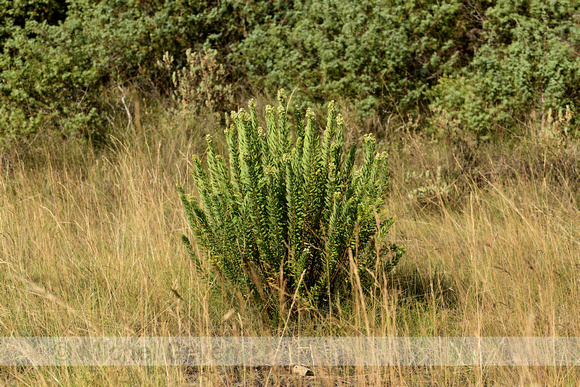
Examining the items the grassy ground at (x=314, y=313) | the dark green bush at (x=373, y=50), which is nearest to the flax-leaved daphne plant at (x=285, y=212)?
the grassy ground at (x=314, y=313)

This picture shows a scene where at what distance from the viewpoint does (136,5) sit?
23.8 ft

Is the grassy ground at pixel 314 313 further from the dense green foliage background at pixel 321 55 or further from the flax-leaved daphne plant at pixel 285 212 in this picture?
Result: the dense green foliage background at pixel 321 55

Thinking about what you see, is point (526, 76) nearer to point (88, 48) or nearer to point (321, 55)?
point (321, 55)

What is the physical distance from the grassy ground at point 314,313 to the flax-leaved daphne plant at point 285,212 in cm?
16

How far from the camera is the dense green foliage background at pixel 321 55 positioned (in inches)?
212

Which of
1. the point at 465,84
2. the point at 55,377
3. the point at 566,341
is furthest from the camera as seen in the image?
the point at 465,84

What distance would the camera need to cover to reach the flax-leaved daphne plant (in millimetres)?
2592

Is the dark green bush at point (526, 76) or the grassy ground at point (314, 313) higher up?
the dark green bush at point (526, 76)

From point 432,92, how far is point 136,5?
3.61 meters

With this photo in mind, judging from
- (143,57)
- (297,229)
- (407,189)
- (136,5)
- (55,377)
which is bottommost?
(407,189)

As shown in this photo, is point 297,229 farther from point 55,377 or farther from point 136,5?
point 136,5

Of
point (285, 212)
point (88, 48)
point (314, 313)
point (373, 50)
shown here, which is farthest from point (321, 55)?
point (314, 313)

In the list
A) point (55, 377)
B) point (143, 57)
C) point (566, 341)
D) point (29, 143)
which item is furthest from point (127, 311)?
point (143, 57)

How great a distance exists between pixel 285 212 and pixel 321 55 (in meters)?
3.63
